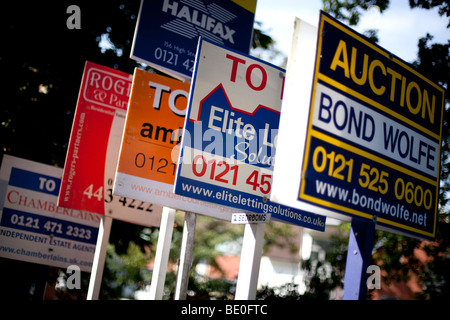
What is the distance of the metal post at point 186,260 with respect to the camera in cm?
489

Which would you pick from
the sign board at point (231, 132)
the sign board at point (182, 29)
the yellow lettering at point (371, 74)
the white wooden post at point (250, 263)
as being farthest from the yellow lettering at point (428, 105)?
the sign board at point (182, 29)

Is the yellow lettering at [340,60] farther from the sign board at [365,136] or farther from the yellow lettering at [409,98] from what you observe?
the yellow lettering at [409,98]

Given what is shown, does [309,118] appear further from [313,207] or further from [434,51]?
[434,51]

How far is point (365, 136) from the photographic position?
3.48 m

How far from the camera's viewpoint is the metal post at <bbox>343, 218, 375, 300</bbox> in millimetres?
3213

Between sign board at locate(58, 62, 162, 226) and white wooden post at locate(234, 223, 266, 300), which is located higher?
sign board at locate(58, 62, 162, 226)

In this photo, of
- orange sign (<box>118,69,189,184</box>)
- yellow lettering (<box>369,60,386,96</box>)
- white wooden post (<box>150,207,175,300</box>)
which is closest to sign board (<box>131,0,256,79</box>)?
orange sign (<box>118,69,189,184</box>)

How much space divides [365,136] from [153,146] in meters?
2.33

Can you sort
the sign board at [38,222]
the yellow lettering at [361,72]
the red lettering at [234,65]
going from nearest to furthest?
the yellow lettering at [361,72] < the red lettering at [234,65] < the sign board at [38,222]

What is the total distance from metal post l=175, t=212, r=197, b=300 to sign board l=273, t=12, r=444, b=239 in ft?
6.71

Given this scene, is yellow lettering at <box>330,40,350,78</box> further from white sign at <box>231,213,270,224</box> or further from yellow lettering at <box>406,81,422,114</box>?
white sign at <box>231,213,270,224</box>

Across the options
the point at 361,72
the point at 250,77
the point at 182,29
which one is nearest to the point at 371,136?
the point at 361,72

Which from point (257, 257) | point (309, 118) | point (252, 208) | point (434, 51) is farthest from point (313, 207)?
point (434, 51)

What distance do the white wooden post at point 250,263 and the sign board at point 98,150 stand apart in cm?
251
